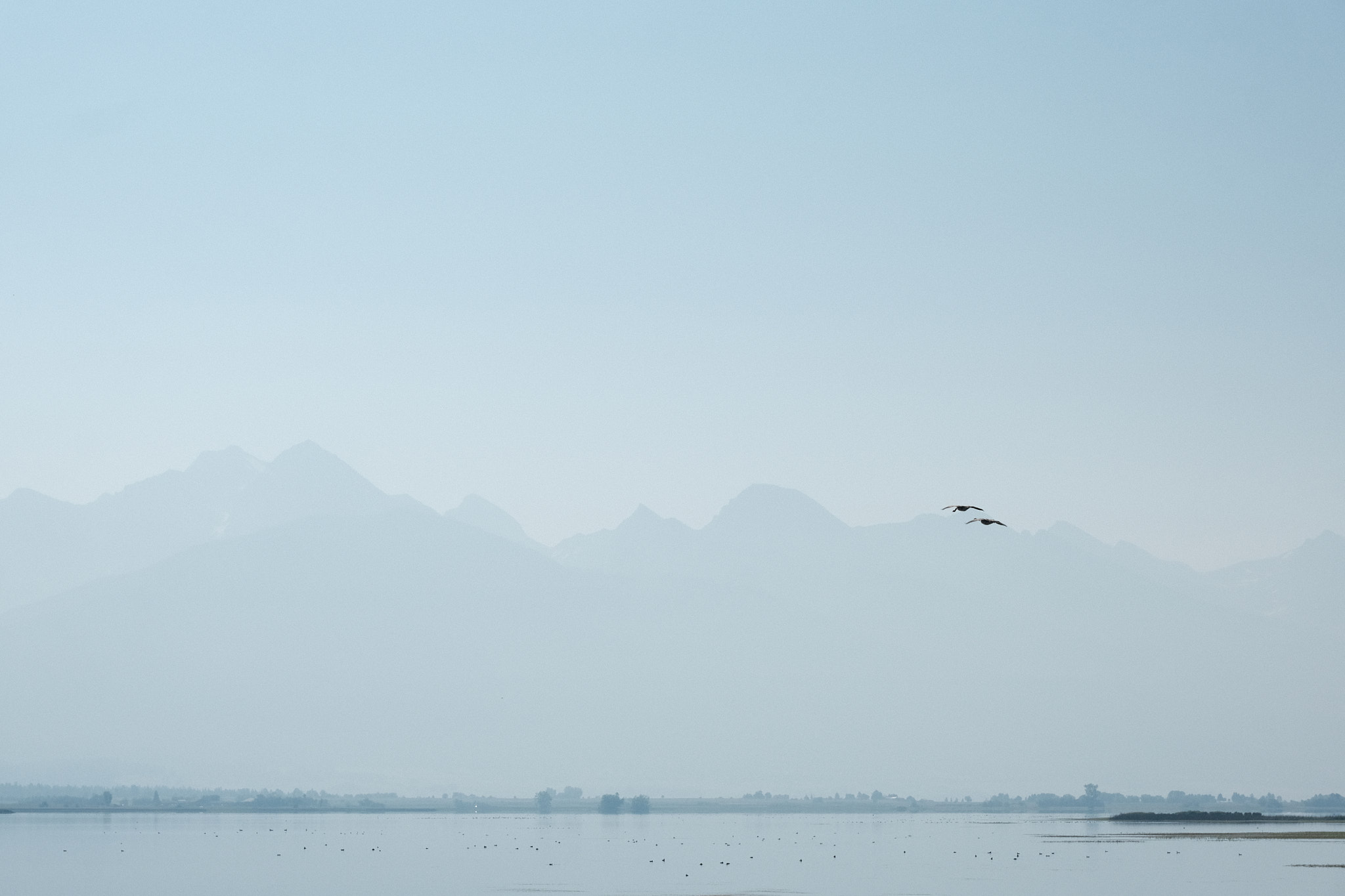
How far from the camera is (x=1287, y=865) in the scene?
13038 cm

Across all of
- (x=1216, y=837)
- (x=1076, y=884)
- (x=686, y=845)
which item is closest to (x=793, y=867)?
(x=1076, y=884)

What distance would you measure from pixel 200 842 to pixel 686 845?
65.6m

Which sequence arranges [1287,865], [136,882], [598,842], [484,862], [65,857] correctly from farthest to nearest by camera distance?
[598,842]
[65,857]
[484,862]
[1287,865]
[136,882]

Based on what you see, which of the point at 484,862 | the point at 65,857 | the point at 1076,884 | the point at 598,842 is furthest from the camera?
the point at 598,842

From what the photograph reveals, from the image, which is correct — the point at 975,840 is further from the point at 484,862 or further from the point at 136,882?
the point at 136,882

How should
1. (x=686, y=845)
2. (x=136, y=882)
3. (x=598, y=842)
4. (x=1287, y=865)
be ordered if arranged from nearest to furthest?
(x=136, y=882)
(x=1287, y=865)
(x=686, y=845)
(x=598, y=842)

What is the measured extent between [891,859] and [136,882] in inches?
2834

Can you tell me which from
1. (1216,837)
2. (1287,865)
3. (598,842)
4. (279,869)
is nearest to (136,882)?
(279,869)

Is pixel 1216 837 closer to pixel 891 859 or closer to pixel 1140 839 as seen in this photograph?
pixel 1140 839

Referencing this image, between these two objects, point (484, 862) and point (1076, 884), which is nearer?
point (1076, 884)

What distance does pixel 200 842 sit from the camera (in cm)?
19550

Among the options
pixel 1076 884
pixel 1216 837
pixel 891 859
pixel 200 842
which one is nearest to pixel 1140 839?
pixel 1216 837

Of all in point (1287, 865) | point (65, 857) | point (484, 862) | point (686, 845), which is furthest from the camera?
point (686, 845)

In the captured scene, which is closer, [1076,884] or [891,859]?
[1076,884]
